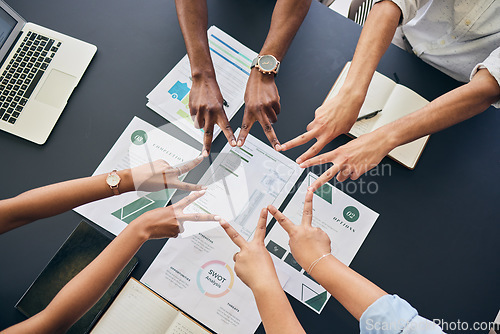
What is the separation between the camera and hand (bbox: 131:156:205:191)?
3.36 feet

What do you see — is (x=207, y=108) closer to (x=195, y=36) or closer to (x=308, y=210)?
(x=195, y=36)

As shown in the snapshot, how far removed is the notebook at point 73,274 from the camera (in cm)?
95

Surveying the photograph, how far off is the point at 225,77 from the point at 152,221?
1.76 ft

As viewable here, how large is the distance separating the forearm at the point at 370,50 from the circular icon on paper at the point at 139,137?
634 millimetres

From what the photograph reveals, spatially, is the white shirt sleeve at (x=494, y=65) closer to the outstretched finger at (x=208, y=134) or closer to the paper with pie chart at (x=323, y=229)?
the paper with pie chart at (x=323, y=229)

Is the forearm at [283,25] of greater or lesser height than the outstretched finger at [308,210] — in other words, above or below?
above

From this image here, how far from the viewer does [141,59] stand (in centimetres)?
118

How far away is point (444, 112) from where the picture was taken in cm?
104

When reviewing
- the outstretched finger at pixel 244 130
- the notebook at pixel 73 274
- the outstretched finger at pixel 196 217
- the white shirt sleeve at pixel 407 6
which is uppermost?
the white shirt sleeve at pixel 407 6

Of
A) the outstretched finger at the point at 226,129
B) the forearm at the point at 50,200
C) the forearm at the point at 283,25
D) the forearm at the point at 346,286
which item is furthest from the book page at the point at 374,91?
the forearm at the point at 50,200

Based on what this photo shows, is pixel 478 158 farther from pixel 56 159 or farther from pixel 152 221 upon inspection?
pixel 56 159

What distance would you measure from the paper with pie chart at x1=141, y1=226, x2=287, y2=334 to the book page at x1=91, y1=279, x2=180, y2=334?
0.09ft

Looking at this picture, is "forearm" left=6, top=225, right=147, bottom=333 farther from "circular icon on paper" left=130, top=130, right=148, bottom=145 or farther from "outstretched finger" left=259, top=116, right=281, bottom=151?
"outstretched finger" left=259, top=116, right=281, bottom=151

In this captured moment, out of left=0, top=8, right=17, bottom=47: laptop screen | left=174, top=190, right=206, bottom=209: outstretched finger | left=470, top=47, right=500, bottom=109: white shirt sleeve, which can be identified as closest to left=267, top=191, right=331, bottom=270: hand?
left=174, top=190, right=206, bottom=209: outstretched finger
